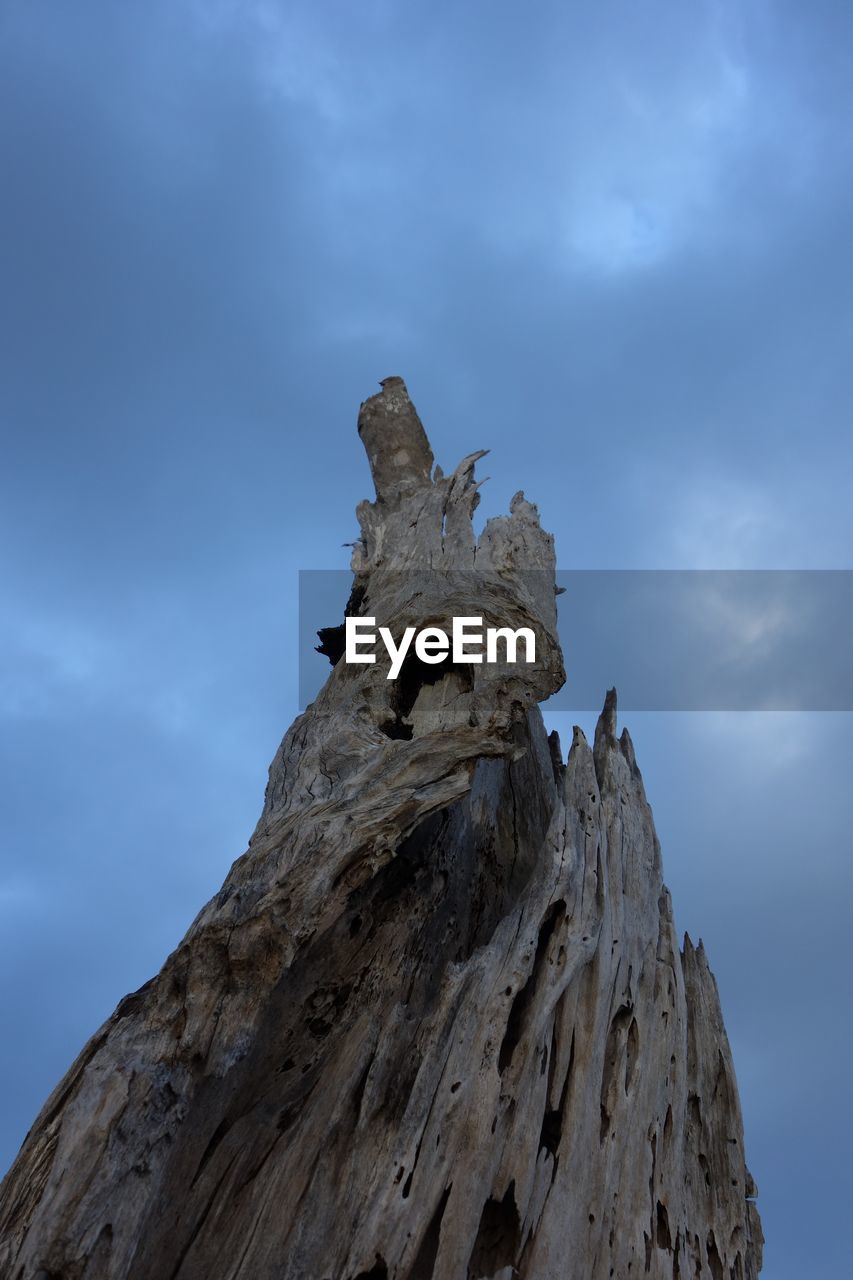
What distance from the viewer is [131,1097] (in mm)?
5504

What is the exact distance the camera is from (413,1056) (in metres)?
6.69

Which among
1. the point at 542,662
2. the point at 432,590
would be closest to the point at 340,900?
the point at 542,662

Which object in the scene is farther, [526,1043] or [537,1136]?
[526,1043]

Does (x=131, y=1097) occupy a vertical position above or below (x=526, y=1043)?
below

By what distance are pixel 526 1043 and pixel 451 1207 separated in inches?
45.1

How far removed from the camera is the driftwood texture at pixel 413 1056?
215 inches

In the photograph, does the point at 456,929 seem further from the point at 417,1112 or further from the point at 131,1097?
the point at 131,1097

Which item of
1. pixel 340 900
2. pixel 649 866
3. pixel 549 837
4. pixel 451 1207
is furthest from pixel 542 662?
pixel 451 1207

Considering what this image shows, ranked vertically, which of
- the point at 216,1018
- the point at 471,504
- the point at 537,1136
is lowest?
the point at 537,1136

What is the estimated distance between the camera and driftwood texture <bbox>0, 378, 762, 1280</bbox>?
5469mm

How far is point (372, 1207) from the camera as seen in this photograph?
5.54 meters

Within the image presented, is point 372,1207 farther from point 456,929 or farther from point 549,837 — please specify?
point 549,837

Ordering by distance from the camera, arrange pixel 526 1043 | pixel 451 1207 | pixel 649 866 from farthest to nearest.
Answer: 1. pixel 649 866
2. pixel 526 1043
3. pixel 451 1207

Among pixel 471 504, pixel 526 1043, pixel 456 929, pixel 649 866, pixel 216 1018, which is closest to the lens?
pixel 216 1018
